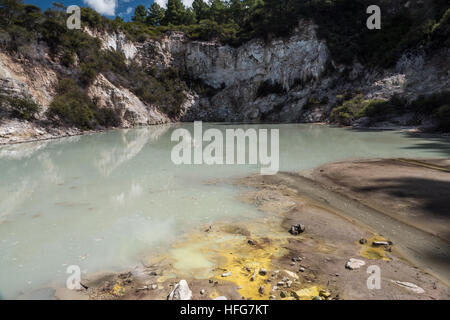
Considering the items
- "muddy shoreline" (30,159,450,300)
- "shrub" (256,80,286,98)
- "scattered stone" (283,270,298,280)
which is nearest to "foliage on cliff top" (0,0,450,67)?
"shrub" (256,80,286,98)

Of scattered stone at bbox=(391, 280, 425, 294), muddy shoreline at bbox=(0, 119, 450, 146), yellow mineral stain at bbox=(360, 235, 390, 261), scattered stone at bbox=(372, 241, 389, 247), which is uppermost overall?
muddy shoreline at bbox=(0, 119, 450, 146)

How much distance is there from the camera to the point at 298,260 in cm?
403

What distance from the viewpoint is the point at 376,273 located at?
3.57 meters

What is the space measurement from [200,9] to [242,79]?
2519 cm

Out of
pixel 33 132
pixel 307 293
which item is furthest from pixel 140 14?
pixel 307 293

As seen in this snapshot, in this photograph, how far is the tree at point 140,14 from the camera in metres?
58.5

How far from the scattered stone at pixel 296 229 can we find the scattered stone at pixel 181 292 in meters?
2.49

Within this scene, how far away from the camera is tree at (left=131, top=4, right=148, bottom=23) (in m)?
58.5

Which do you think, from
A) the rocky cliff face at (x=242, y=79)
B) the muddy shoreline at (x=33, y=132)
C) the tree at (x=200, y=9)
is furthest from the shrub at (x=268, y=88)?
the tree at (x=200, y=9)

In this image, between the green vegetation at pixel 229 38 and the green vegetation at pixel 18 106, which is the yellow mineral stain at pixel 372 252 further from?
the green vegetation at pixel 18 106

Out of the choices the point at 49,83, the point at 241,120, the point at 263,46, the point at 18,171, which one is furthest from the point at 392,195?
the point at 263,46

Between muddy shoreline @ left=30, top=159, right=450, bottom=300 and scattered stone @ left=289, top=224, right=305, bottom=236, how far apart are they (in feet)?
0.22

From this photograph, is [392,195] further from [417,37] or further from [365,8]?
[365,8]

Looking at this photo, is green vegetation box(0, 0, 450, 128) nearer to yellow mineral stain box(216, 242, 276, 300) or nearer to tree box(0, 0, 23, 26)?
tree box(0, 0, 23, 26)
